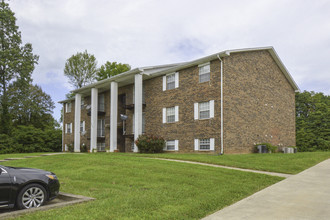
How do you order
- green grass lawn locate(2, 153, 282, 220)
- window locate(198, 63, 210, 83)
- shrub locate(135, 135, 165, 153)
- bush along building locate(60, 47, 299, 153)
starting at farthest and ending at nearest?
shrub locate(135, 135, 165, 153), window locate(198, 63, 210, 83), bush along building locate(60, 47, 299, 153), green grass lawn locate(2, 153, 282, 220)

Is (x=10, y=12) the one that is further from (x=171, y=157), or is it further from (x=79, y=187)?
(x=79, y=187)

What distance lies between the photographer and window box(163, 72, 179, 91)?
878 inches

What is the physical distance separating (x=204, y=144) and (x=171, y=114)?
389cm

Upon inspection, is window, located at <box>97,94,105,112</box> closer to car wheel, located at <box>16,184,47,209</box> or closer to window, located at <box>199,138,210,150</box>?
window, located at <box>199,138,210,150</box>

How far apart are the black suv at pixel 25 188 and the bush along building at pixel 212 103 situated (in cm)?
1300

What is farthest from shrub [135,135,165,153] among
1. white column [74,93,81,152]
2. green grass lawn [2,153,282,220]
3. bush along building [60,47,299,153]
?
white column [74,93,81,152]

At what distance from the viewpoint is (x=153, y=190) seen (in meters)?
8.31

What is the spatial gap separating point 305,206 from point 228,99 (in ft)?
41.6

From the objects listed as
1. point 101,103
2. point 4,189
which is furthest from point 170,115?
point 4,189

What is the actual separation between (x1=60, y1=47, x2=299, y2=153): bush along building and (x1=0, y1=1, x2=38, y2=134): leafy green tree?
12859 mm

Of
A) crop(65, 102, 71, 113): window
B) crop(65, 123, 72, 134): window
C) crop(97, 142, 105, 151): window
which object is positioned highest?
crop(65, 102, 71, 113): window

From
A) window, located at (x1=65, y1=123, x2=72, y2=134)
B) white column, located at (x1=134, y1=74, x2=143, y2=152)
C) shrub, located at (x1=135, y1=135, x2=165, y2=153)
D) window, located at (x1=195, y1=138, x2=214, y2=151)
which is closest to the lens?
window, located at (x1=195, y1=138, x2=214, y2=151)

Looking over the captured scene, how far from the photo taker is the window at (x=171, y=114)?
2195 cm

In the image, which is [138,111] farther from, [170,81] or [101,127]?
[101,127]
